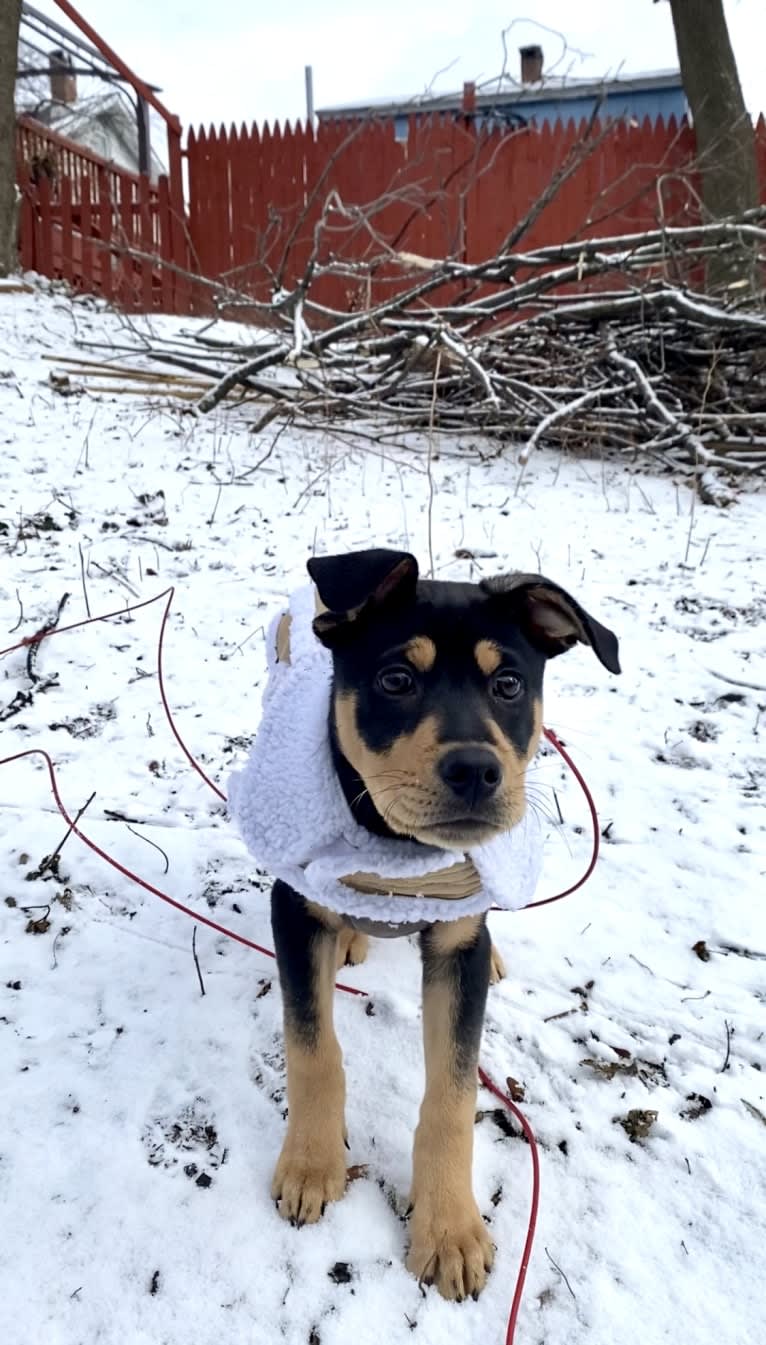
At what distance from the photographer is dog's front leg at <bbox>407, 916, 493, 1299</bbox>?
1.70 m

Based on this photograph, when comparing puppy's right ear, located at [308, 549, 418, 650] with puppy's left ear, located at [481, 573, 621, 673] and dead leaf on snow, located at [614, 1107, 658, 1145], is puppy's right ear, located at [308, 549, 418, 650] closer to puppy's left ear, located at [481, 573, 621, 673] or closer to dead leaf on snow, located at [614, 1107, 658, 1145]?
puppy's left ear, located at [481, 573, 621, 673]

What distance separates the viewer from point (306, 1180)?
1809mm

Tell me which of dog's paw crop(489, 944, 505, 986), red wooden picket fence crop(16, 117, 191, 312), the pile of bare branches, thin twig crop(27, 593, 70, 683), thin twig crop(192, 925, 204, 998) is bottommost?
dog's paw crop(489, 944, 505, 986)

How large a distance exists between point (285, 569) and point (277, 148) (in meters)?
9.16

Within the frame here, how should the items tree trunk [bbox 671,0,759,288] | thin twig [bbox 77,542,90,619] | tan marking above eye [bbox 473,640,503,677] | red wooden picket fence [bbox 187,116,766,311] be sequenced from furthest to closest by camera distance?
red wooden picket fence [bbox 187,116,766,311], tree trunk [bbox 671,0,759,288], thin twig [bbox 77,542,90,619], tan marking above eye [bbox 473,640,503,677]

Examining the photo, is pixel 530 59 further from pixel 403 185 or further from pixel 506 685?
pixel 506 685

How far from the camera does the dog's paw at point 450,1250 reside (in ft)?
5.52

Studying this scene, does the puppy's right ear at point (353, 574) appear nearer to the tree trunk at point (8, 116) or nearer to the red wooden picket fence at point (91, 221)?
the tree trunk at point (8, 116)

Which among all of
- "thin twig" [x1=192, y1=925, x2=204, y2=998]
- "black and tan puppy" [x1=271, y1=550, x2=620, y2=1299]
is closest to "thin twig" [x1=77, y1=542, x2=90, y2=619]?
"thin twig" [x1=192, y1=925, x2=204, y2=998]

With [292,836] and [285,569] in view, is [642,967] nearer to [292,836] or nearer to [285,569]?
[292,836]

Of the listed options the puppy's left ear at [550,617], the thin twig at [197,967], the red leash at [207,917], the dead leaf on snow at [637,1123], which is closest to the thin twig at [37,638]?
the red leash at [207,917]

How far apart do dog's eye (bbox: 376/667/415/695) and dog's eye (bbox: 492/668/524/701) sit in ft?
0.62

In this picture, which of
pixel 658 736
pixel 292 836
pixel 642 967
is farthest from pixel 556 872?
pixel 292 836

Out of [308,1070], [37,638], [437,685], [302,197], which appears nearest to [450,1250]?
[308,1070]
